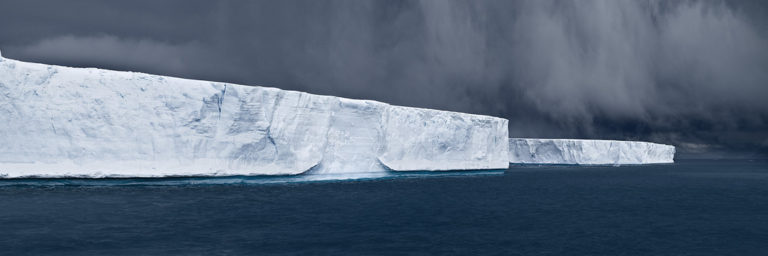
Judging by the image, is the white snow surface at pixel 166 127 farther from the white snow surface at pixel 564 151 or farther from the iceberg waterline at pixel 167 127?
the white snow surface at pixel 564 151

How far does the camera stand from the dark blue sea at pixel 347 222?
9.09 m

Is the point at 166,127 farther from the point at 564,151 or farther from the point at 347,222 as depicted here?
A: the point at 564,151

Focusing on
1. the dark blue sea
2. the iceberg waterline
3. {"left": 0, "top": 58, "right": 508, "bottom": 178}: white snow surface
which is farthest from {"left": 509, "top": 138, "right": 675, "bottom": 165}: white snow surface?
the dark blue sea

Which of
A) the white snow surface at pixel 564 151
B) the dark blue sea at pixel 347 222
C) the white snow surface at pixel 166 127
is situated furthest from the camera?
the white snow surface at pixel 564 151

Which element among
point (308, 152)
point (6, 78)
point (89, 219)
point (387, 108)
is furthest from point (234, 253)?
point (387, 108)

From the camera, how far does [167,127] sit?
737 inches

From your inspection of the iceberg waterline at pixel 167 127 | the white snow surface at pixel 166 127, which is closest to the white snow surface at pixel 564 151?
the iceberg waterline at pixel 167 127

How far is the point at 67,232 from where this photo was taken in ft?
32.1

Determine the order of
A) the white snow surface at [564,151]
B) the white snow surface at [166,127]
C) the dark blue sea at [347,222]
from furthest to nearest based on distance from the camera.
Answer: the white snow surface at [564,151] < the white snow surface at [166,127] < the dark blue sea at [347,222]

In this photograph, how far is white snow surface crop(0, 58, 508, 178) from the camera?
16.8 metres

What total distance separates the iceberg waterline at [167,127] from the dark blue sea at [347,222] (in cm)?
82

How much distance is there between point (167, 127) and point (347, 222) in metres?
9.70

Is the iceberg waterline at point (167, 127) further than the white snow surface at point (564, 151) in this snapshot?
No

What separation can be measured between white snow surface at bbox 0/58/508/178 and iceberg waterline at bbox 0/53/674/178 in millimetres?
30
